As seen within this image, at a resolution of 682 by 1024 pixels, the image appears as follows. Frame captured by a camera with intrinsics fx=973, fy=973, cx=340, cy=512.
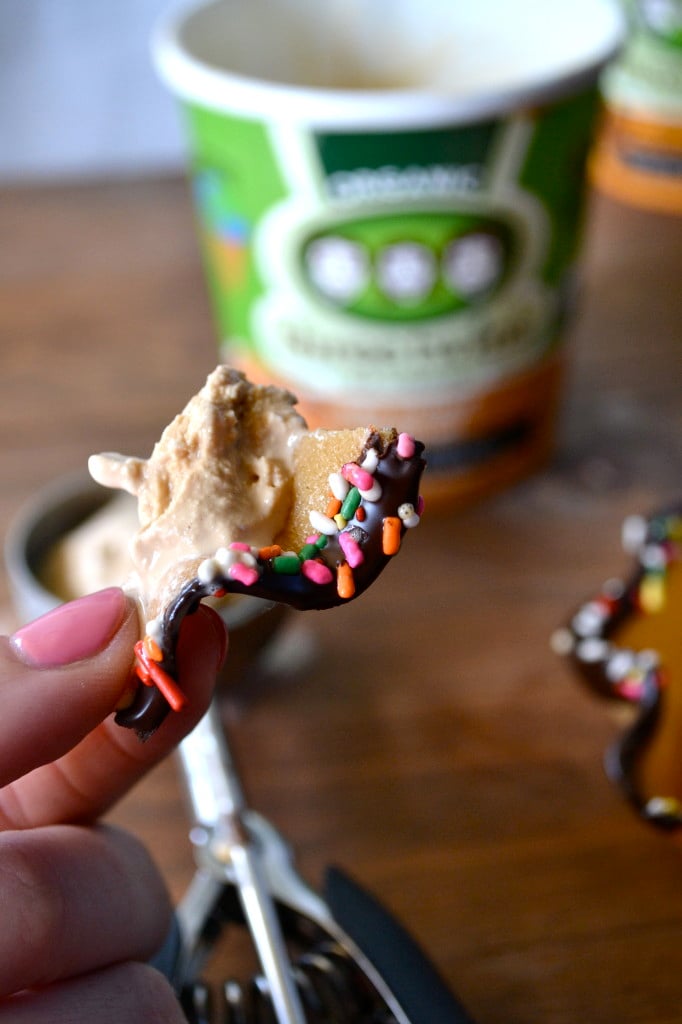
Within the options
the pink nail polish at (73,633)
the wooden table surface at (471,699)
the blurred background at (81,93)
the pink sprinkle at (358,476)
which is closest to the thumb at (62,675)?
the pink nail polish at (73,633)

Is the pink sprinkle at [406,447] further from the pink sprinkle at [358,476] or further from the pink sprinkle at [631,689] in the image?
the pink sprinkle at [631,689]

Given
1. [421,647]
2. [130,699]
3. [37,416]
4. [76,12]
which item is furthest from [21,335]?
[130,699]

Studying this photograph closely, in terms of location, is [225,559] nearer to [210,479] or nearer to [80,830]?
[210,479]

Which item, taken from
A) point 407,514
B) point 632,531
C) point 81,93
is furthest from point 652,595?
point 81,93

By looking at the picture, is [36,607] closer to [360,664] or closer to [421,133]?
[360,664]

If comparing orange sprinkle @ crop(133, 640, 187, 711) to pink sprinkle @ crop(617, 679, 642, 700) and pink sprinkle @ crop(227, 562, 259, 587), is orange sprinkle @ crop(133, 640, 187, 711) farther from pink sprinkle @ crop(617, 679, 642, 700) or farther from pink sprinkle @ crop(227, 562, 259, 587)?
pink sprinkle @ crop(617, 679, 642, 700)

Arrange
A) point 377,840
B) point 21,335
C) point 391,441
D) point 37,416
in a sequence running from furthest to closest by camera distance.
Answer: point 21,335 < point 37,416 < point 377,840 < point 391,441
